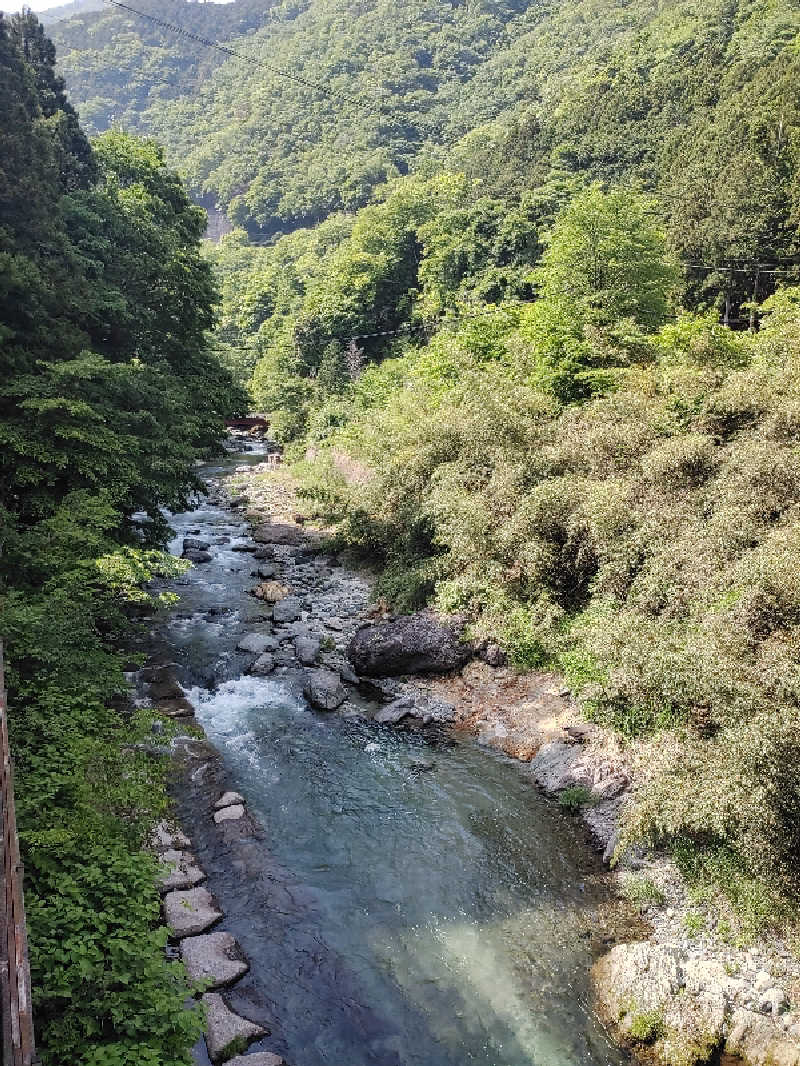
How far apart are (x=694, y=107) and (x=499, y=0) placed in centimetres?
9647

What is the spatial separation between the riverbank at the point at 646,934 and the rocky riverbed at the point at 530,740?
16mm

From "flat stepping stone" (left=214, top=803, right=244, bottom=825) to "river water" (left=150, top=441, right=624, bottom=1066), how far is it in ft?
0.54

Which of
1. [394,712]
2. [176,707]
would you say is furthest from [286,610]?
Result: [394,712]

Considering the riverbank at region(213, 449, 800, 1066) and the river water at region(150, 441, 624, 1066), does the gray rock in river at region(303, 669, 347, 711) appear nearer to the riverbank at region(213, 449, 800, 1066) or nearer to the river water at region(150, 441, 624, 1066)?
the river water at region(150, 441, 624, 1066)

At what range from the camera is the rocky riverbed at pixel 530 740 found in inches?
307

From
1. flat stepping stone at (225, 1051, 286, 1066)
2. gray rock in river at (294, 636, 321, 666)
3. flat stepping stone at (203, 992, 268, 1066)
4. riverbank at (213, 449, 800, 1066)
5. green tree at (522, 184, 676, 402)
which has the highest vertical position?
green tree at (522, 184, 676, 402)

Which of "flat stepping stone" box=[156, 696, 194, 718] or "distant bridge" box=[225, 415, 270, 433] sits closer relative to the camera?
"flat stepping stone" box=[156, 696, 194, 718]

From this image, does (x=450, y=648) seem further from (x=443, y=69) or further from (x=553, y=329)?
(x=443, y=69)

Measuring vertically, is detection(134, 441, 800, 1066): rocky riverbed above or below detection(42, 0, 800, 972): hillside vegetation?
below

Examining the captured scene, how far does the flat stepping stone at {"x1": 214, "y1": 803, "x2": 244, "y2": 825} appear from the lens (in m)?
11.1

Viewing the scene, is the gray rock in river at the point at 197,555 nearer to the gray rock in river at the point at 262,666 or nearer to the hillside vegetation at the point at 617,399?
the hillside vegetation at the point at 617,399

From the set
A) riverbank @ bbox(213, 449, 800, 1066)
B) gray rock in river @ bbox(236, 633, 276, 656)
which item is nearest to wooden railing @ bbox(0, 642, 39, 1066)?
riverbank @ bbox(213, 449, 800, 1066)

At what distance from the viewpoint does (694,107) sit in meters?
42.7

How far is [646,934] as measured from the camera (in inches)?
355
